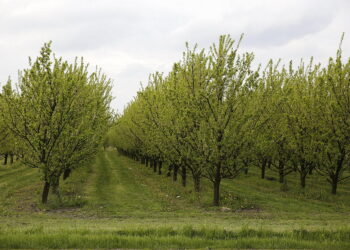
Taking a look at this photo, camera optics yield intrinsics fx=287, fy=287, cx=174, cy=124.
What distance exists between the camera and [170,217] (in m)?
14.1

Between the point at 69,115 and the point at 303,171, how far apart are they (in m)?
19.1

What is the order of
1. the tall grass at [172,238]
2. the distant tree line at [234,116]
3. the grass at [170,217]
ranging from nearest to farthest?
the tall grass at [172,238] < the grass at [170,217] < the distant tree line at [234,116]

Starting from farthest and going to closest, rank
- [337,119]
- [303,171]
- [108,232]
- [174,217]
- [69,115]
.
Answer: [303,171]
[337,119]
[69,115]
[174,217]
[108,232]

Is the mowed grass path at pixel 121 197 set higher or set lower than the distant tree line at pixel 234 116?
lower

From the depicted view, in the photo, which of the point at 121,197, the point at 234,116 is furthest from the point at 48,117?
the point at 234,116

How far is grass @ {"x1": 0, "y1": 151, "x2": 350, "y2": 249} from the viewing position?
8242 mm

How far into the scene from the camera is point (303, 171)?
24.3 m

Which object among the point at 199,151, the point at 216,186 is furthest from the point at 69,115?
the point at 216,186

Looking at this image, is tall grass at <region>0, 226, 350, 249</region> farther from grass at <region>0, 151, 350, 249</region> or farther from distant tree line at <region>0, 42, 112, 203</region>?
distant tree line at <region>0, 42, 112, 203</region>

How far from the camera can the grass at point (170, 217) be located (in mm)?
8242

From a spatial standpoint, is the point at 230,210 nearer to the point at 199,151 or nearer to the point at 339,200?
the point at 199,151

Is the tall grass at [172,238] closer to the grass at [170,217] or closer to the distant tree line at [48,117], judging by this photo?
the grass at [170,217]

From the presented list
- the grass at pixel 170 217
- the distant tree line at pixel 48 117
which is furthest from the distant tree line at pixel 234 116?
the distant tree line at pixel 48 117

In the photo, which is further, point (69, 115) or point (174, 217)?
point (69, 115)
